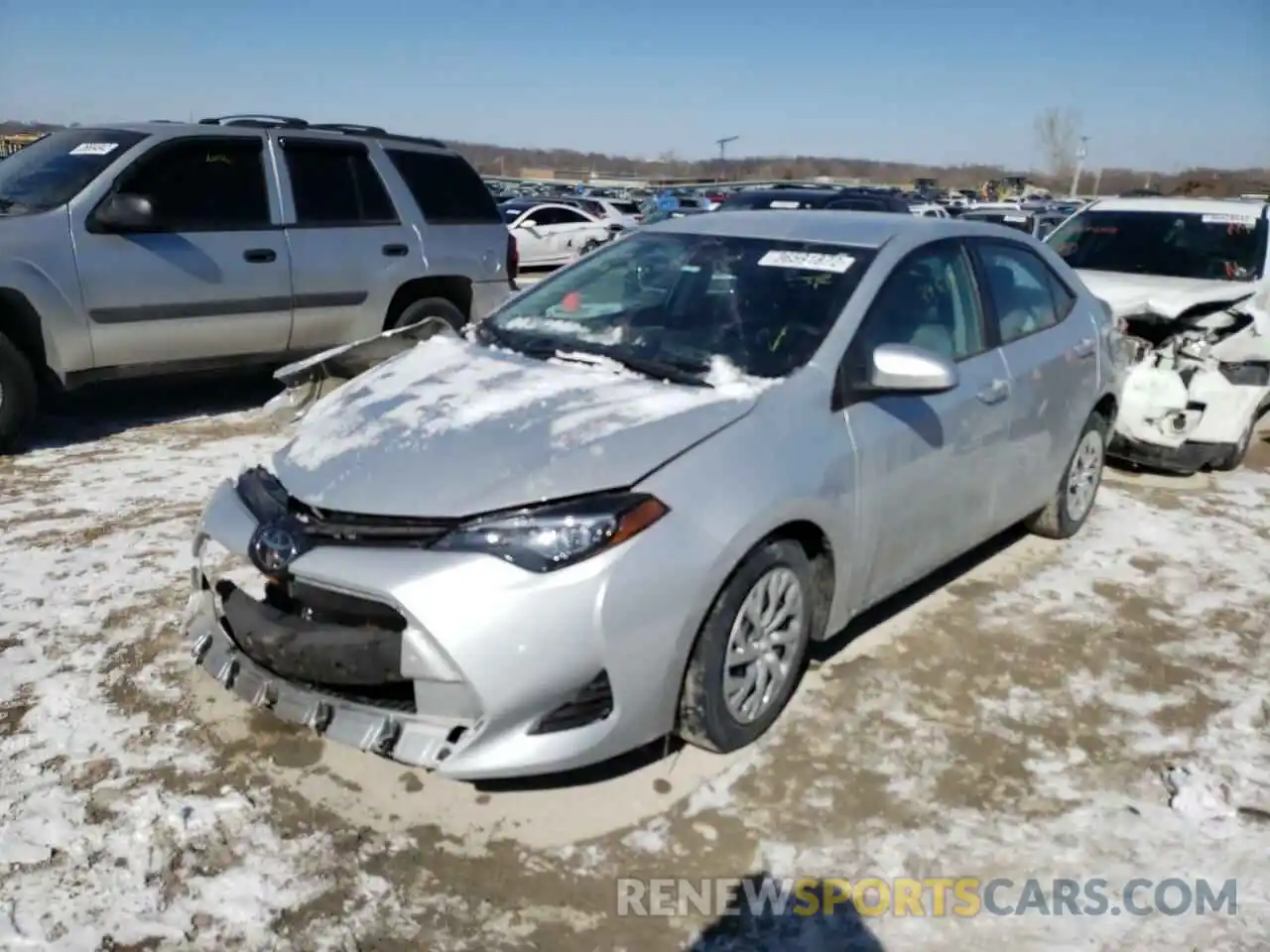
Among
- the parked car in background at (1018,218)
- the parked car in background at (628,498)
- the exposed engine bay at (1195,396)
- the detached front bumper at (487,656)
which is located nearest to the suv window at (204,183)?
Answer: the parked car in background at (628,498)

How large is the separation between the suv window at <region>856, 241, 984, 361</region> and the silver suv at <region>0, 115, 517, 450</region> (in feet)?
14.6

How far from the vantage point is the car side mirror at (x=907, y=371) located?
3445 millimetres

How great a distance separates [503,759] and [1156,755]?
2.19 meters

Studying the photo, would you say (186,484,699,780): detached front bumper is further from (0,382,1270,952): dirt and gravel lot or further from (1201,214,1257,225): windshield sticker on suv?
(1201,214,1257,225): windshield sticker on suv

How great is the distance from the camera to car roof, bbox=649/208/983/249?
Answer: 4.06 metres

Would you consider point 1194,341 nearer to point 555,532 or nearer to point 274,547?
point 555,532

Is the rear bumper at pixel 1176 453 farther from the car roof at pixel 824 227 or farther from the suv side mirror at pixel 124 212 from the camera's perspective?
the suv side mirror at pixel 124 212

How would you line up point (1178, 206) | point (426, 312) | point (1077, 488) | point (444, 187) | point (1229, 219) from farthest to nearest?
point (1178, 206), point (1229, 219), point (444, 187), point (426, 312), point (1077, 488)

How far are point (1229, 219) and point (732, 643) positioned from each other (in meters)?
6.97

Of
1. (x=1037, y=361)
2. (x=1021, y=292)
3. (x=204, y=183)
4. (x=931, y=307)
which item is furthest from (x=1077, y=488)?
(x=204, y=183)

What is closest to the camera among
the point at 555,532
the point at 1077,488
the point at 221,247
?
the point at 555,532

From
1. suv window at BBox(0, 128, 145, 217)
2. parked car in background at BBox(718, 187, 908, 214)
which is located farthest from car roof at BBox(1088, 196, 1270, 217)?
suv window at BBox(0, 128, 145, 217)

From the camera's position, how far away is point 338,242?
7.19m

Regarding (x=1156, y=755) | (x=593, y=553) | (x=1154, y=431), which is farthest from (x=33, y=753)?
(x=1154, y=431)
